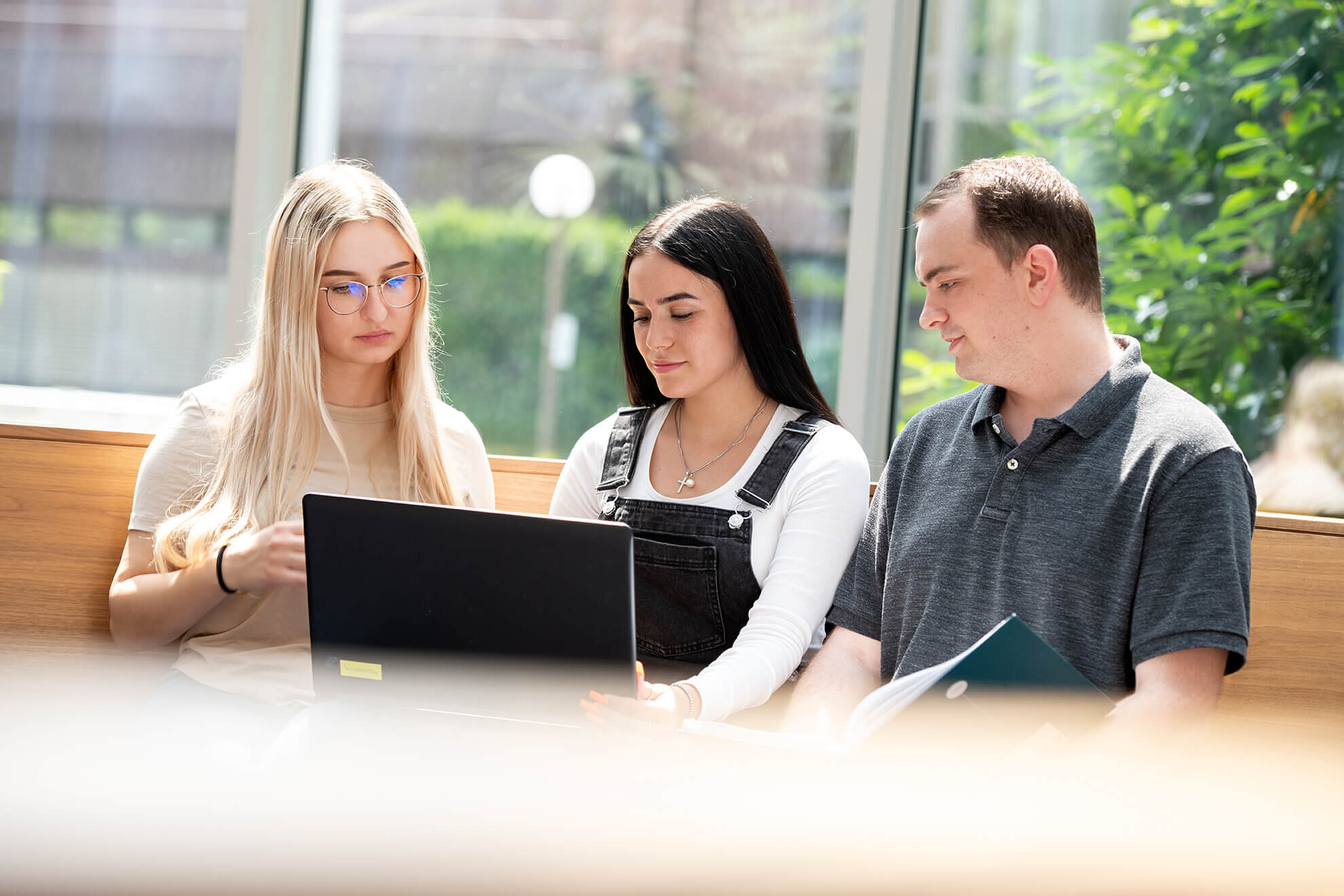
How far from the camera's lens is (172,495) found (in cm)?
152

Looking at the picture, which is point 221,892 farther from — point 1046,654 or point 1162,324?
point 1162,324

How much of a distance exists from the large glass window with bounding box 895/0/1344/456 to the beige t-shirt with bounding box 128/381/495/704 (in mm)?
1084

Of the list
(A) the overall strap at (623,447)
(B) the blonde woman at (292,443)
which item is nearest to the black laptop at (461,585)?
(B) the blonde woman at (292,443)

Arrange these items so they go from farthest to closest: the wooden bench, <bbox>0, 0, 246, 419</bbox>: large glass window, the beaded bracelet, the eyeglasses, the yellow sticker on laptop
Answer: <bbox>0, 0, 246, 419</bbox>: large glass window < the wooden bench < the eyeglasses < the beaded bracelet < the yellow sticker on laptop

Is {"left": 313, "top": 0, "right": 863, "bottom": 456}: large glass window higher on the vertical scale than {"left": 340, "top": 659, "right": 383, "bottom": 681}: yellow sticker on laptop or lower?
higher

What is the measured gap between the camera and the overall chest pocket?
59.0 inches

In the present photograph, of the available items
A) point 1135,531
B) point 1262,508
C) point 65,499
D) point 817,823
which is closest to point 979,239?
point 1135,531

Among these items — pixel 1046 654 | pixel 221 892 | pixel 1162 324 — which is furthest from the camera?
pixel 1162 324

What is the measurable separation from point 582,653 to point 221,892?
934mm

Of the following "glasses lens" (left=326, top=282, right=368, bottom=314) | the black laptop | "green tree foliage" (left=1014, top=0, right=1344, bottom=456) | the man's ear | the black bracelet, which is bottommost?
the black bracelet

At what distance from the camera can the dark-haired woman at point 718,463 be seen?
4.84 feet

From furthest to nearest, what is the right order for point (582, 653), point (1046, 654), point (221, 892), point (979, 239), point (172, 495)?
1. point (172, 495)
2. point (979, 239)
3. point (582, 653)
4. point (1046, 654)
5. point (221, 892)

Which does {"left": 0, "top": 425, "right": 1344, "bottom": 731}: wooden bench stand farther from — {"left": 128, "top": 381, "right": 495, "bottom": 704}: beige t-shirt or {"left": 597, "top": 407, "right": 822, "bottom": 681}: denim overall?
{"left": 597, "top": 407, "right": 822, "bottom": 681}: denim overall

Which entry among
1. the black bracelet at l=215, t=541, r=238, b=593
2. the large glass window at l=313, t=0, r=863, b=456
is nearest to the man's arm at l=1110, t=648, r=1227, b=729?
the black bracelet at l=215, t=541, r=238, b=593
